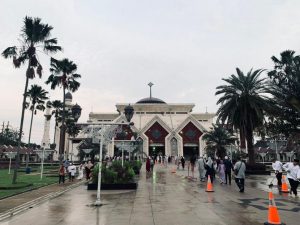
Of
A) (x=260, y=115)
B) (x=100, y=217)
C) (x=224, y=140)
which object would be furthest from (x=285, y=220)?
(x=224, y=140)

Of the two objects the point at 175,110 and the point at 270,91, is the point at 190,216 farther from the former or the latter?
the point at 175,110

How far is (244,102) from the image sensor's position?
27.5 metres

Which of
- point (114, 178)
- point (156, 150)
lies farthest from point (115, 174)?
point (156, 150)

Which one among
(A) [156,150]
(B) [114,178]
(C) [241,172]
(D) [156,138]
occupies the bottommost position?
(B) [114,178]

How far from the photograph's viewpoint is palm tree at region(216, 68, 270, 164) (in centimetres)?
2706

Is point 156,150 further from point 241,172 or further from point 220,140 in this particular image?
point 241,172

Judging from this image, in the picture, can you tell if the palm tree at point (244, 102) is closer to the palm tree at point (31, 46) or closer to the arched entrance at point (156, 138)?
the palm tree at point (31, 46)

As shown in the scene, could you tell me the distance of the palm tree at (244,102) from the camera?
27062mm

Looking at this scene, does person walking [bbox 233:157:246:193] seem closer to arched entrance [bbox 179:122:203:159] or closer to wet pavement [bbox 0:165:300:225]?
wet pavement [bbox 0:165:300:225]

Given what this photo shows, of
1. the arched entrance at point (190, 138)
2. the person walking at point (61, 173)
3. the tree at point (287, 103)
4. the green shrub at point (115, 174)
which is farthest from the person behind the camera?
the arched entrance at point (190, 138)

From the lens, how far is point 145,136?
66.6 metres

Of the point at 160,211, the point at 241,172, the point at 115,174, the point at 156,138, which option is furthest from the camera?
the point at 156,138

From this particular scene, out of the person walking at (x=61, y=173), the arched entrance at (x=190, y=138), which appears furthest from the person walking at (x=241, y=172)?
the arched entrance at (x=190, y=138)

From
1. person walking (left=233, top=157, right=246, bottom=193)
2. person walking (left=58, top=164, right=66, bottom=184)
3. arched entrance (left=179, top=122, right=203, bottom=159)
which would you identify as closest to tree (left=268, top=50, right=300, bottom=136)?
person walking (left=233, top=157, right=246, bottom=193)
